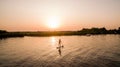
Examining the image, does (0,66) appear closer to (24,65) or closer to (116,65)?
(24,65)

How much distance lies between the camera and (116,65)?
101ft

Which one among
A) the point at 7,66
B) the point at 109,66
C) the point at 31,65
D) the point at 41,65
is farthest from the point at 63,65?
the point at 7,66

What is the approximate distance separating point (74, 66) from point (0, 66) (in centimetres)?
1395

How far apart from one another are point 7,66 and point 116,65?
2052 centimetres

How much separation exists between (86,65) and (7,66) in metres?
14.9

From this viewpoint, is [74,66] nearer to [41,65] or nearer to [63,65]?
[63,65]

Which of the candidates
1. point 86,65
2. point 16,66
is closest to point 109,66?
point 86,65

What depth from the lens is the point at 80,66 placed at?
99.3ft

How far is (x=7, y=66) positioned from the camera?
101 feet

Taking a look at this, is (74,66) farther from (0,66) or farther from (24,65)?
(0,66)

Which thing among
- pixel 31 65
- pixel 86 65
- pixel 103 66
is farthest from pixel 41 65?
pixel 103 66

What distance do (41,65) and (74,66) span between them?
633 cm

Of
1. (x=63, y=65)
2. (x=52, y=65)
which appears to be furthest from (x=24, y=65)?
(x=63, y=65)

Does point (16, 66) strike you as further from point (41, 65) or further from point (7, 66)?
point (41, 65)
